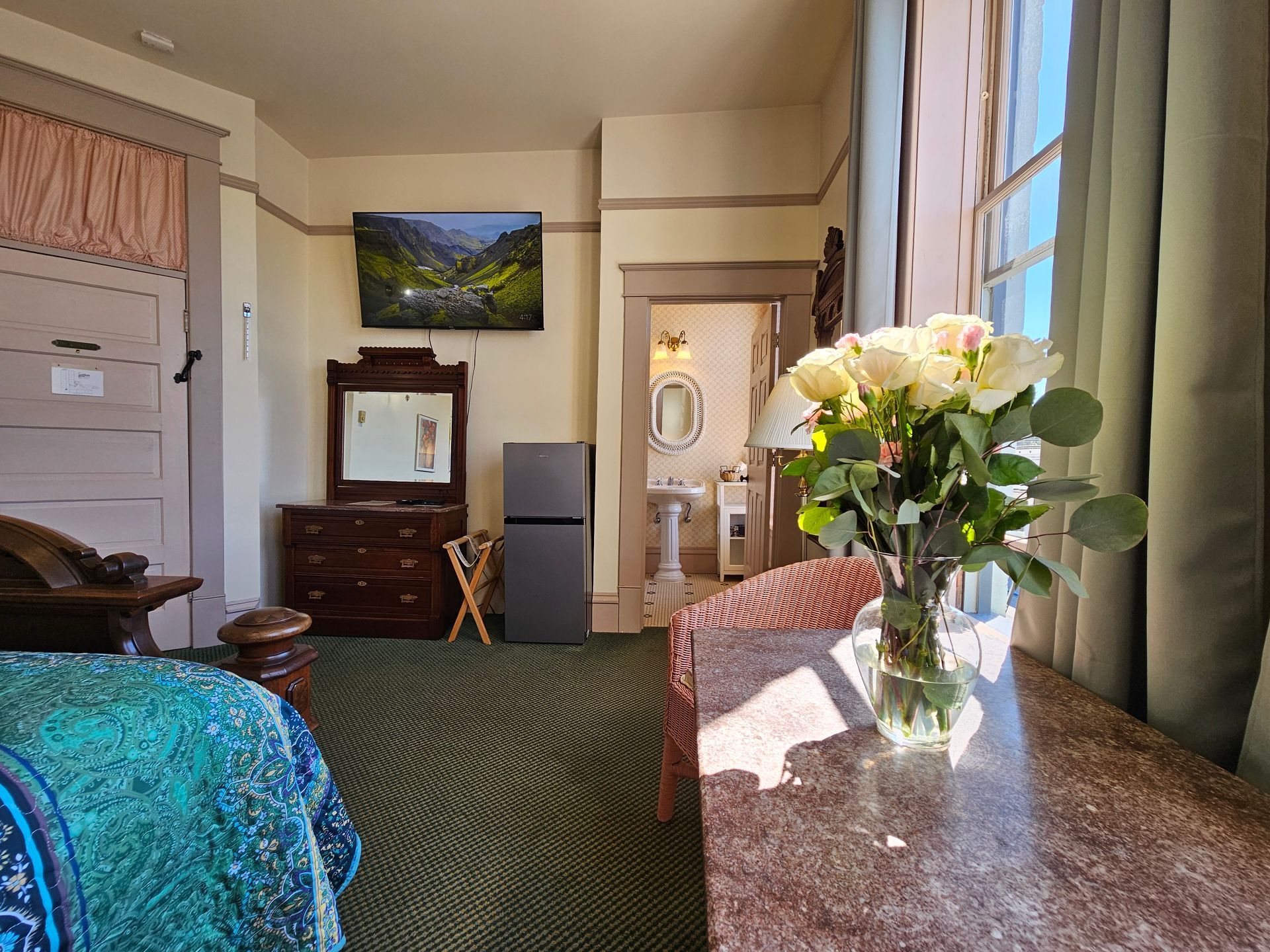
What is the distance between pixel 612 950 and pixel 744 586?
0.97m

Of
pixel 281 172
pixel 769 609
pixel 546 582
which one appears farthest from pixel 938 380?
pixel 281 172

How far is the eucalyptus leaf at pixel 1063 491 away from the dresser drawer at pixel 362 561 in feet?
11.0

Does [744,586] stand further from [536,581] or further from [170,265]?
[170,265]

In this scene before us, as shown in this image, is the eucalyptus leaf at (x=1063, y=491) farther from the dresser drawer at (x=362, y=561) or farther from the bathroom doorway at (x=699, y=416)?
the bathroom doorway at (x=699, y=416)

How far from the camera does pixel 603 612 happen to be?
3.63m

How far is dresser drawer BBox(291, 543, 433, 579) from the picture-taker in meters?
3.42

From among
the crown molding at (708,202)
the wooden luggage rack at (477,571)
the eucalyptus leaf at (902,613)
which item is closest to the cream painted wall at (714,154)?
the crown molding at (708,202)

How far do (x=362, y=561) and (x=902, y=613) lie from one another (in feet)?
11.6

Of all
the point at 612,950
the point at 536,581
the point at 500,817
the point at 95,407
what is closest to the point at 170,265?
the point at 95,407

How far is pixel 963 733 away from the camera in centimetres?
74

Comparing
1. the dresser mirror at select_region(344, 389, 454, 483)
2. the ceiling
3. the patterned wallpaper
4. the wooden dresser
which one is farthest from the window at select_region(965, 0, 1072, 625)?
the patterned wallpaper

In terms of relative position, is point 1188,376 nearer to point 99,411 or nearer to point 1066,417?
point 1066,417

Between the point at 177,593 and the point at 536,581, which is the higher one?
the point at 177,593

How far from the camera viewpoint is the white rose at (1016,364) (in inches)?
23.2
